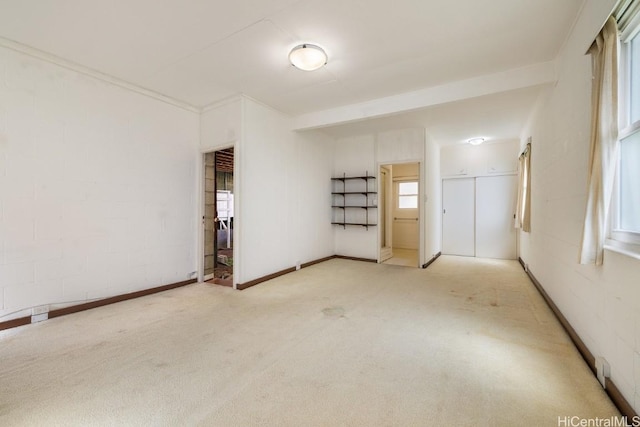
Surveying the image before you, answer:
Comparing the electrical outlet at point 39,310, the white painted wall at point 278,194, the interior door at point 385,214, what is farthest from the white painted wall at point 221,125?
the interior door at point 385,214

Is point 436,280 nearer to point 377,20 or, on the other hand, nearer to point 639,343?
point 639,343

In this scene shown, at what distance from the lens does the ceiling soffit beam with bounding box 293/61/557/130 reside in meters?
2.95

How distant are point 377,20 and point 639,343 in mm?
2797

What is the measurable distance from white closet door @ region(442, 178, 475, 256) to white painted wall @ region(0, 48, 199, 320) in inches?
232

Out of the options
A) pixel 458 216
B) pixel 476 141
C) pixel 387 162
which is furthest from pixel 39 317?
pixel 476 141

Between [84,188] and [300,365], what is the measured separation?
10.5ft

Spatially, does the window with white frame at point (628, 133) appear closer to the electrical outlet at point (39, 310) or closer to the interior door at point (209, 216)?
the interior door at point (209, 216)

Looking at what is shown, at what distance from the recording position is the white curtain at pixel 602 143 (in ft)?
5.25

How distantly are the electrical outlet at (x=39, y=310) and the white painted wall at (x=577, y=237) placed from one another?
4798mm

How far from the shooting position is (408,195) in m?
7.81

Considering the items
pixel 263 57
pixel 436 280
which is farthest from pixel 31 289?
pixel 436 280

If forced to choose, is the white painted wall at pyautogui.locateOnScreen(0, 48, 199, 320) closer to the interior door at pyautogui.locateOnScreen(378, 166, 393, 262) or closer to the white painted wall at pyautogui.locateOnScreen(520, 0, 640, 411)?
the interior door at pyautogui.locateOnScreen(378, 166, 393, 262)

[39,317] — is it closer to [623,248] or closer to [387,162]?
[623,248]

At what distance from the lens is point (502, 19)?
2252 mm
